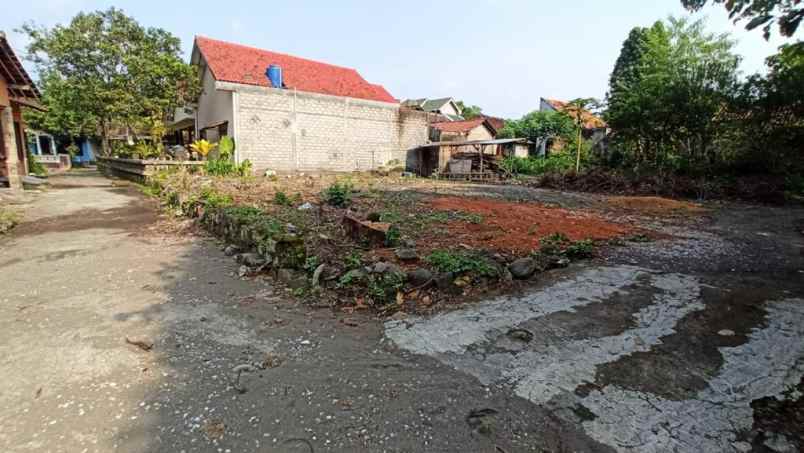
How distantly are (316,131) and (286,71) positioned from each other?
3591 mm

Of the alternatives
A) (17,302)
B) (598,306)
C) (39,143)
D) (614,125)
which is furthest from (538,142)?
(39,143)

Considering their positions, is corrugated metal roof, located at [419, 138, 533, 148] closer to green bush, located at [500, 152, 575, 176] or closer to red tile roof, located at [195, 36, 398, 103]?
green bush, located at [500, 152, 575, 176]

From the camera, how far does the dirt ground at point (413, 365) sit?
1969 mm

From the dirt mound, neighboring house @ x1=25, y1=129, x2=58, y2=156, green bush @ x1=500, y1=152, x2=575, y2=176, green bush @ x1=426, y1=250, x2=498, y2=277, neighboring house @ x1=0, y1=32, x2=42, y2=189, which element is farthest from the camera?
neighboring house @ x1=25, y1=129, x2=58, y2=156

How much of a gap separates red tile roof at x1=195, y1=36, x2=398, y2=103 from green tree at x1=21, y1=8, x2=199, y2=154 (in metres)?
1.83

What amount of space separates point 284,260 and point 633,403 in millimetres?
3551

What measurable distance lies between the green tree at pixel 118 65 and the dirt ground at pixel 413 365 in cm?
1567

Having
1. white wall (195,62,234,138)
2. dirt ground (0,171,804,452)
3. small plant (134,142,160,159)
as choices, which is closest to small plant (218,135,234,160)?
white wall (195,62,234,138)

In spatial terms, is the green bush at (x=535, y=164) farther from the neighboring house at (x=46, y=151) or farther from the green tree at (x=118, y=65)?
the neighboring house at (x=46, y=151)

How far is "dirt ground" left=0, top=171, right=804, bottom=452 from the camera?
1.97 meters

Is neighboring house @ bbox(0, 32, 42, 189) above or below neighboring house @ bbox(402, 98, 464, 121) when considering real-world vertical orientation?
below

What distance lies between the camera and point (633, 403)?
2.15 m

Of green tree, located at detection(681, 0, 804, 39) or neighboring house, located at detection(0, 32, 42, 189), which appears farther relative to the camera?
neighboring house, located at detection(0, 32, 42, 189)

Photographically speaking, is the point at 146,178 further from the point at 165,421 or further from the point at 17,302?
the point at 165,421
